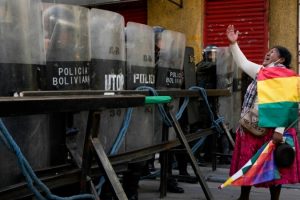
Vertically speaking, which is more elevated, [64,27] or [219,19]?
[219,19]

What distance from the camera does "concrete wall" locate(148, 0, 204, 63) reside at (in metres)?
9.89

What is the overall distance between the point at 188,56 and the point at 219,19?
453 cm

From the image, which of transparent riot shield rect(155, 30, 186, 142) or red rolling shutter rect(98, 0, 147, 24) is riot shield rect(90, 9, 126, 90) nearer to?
transparent riot shield rect(155, 30, 186, 142)

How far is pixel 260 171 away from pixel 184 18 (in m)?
6.43

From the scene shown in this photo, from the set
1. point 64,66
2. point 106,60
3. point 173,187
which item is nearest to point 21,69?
point 64,66

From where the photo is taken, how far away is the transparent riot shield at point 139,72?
3697 millimetres

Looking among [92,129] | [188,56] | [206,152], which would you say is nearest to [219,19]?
[206,152]

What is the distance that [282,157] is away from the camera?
401 cm

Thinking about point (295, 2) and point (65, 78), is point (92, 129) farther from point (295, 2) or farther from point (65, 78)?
point (295, 2)

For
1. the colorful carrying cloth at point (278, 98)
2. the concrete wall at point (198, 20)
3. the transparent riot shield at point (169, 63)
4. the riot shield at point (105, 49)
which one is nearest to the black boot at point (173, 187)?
the transparent riot shield at point (169, 63)

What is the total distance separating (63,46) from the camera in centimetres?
289

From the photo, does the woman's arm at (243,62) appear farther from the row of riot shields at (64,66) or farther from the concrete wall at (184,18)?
the concrete wall at (184,18)

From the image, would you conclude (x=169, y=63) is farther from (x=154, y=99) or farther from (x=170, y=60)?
(x=154, y=99)

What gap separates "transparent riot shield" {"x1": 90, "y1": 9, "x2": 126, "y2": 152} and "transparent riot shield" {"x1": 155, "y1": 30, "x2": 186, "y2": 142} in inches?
34.4
